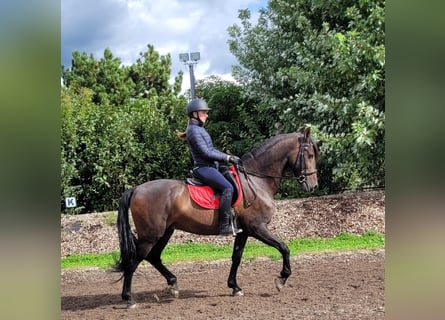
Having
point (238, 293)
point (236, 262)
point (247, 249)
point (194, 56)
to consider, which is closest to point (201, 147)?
point (236, 262)

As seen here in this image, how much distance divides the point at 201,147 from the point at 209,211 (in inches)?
32.4

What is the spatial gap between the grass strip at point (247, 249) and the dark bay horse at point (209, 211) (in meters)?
2.81

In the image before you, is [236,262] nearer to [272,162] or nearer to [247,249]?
[272,162]

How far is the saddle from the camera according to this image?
19.7 ft

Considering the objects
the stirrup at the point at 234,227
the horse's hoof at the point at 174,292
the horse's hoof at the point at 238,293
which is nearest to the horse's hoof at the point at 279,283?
the horse's hoof at the point at 238,293

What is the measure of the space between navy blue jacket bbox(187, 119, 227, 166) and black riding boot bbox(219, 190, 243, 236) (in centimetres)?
45

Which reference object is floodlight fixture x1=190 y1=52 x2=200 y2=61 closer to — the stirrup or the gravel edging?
the gravel edging

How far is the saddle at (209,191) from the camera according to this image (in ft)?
19.7

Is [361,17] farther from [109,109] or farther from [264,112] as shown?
[109,109]

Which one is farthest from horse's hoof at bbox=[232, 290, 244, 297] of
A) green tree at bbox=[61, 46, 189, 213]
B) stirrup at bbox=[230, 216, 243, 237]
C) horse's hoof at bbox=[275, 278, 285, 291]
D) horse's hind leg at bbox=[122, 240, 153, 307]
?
green tree at bbox=[61, 46, 189, 213]

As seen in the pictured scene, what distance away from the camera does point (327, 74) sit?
37.9ft

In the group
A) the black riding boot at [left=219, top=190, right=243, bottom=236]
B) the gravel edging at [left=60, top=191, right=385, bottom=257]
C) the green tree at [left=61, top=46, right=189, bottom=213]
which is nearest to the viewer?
the black riding boot at [left=219, top=190, right=243, bottom=236]

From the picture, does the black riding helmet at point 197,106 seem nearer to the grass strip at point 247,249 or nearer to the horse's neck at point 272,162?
the horse's neck at point 272,162

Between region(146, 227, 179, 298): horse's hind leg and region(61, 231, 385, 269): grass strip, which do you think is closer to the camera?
region(146, 227, 179, 298): horse's hind leg
